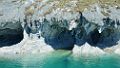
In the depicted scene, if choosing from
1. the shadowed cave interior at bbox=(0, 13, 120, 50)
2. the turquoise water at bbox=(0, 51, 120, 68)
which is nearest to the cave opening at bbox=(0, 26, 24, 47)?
the shadowed cave interior at bbox=(0, 13, 120, 50)

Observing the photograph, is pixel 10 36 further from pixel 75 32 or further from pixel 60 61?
pixel 60 61

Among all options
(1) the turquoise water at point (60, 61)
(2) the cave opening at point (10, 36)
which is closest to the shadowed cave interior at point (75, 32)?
(2) the cave opening at point (10, 36)

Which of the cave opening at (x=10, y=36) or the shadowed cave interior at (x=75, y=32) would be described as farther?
the cave opening at (x=10, y=36)

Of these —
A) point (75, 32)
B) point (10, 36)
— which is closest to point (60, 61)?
point (75, 32)

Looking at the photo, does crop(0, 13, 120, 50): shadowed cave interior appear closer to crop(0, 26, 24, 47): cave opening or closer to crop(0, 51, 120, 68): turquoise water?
crop(0, 26, 24, 47): cave opening

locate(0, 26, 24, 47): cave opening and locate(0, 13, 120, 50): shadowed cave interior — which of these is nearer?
locate(0, 13, 120, 50): shadowed cave interior

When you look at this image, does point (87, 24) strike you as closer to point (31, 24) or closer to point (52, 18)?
point (52, 18)

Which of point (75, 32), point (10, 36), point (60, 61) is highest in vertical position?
point (75, 32)

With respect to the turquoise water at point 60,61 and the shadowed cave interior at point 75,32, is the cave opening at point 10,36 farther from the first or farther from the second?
the turquoise water at point 60,61
